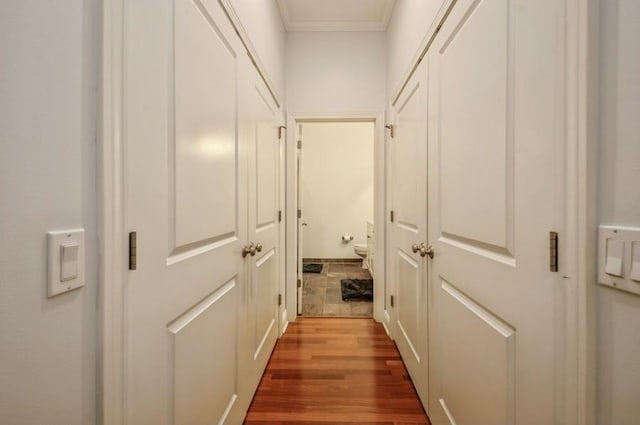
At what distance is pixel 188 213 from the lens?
0.89 metres

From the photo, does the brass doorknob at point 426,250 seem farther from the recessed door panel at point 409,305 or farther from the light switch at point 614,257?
the light switch at point 614,257

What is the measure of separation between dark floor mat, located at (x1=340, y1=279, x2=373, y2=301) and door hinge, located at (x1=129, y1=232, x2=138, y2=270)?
2.92 m

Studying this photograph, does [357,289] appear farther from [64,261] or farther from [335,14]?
[64,261]

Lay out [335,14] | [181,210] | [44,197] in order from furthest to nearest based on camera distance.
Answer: [335,14] → [181,210] → [44,197]

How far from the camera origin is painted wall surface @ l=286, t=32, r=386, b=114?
2.64m

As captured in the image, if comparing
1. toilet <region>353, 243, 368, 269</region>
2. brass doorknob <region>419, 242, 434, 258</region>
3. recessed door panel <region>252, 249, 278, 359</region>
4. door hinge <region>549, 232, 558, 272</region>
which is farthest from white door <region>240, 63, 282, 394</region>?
toilet <region>353, 243, 368, 269</region>

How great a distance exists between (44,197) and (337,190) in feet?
17.1

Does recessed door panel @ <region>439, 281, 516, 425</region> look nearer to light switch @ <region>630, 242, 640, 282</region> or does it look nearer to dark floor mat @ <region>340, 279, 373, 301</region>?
light switch @ <region>630, 242, 640, 282</region>

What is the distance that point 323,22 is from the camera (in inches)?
103

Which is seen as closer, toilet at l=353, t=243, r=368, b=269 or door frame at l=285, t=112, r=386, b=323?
door frame at l=285, t=112, r=386, b=323

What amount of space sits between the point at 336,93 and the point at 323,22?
0.64 m

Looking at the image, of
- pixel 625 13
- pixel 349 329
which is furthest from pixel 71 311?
pixel 349 329

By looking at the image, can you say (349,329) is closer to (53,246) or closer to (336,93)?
(336,93)

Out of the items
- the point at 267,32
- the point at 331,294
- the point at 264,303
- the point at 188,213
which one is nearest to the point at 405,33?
the point at 267,32
